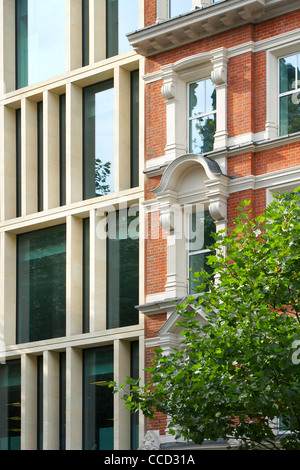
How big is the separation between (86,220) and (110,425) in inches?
213

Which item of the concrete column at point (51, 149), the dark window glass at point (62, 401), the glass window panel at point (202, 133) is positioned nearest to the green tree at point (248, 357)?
the glass window panel at point (202, 133)

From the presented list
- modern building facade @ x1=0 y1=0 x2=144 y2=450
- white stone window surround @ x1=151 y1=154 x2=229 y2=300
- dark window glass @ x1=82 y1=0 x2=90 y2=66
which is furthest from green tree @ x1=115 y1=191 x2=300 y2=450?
dark window glass @ x1=82 y1=0 x2=90 y2=66

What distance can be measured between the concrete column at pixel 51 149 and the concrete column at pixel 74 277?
3.46 feet

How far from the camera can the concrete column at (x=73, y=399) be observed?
28.9 meters


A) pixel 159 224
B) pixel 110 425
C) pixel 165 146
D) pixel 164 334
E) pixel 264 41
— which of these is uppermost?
pixel 264 41

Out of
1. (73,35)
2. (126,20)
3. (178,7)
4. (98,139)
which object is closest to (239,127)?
(178,7)

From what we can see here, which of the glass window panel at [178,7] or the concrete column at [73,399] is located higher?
the glass window panel at [178,7]

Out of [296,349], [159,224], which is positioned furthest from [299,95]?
[296,349]

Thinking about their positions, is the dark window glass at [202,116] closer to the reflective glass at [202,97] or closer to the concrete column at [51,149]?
the reflective glass at [202,97]

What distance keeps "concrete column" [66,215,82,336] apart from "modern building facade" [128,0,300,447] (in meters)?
2.97

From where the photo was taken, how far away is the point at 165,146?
1092 inches

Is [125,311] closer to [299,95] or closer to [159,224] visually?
[159,224]

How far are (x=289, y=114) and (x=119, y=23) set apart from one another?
22.2 ft

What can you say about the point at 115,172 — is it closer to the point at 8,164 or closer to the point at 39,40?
the point at 8,164
